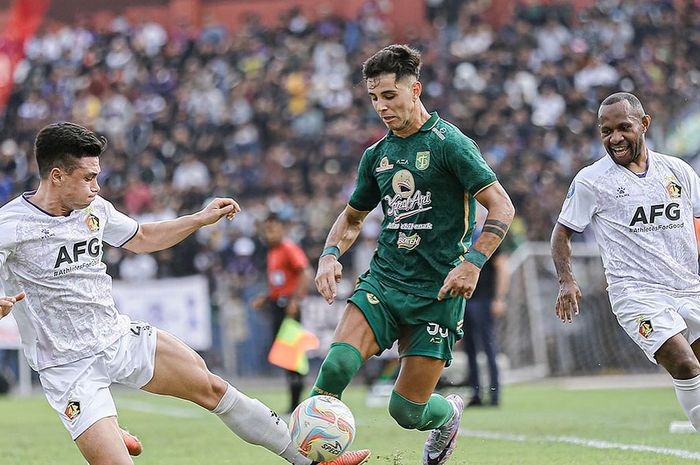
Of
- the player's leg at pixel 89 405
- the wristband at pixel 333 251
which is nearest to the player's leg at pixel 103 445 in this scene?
the player's leg at pixel 89 405

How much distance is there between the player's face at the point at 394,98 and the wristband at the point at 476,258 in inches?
35.7

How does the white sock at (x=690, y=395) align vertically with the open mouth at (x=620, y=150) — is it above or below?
below

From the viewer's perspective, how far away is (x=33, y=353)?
607 centimetres

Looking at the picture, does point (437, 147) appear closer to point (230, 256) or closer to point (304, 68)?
point (230, 256)

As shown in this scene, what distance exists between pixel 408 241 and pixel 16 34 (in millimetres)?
24089

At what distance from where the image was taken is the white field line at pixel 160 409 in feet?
44.5

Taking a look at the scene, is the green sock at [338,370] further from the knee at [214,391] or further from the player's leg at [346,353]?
the knee at [214,391]

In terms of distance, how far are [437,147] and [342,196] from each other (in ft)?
45.9

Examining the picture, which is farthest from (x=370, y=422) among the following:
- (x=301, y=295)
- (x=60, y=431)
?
(x=60, y=431)

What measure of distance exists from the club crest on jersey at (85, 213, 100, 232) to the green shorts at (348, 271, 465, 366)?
1.53 meters

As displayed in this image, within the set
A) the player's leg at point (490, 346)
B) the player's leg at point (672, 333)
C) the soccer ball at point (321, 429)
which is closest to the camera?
the soccer ball at point (321, 429)

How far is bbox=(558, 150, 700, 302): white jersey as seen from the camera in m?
7.00

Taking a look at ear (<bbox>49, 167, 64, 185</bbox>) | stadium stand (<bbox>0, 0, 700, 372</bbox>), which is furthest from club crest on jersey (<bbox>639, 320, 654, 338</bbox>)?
stadium stand (<bbox>0, 0, 700, 372</bbox>)

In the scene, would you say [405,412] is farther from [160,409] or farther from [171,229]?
[160,409]
